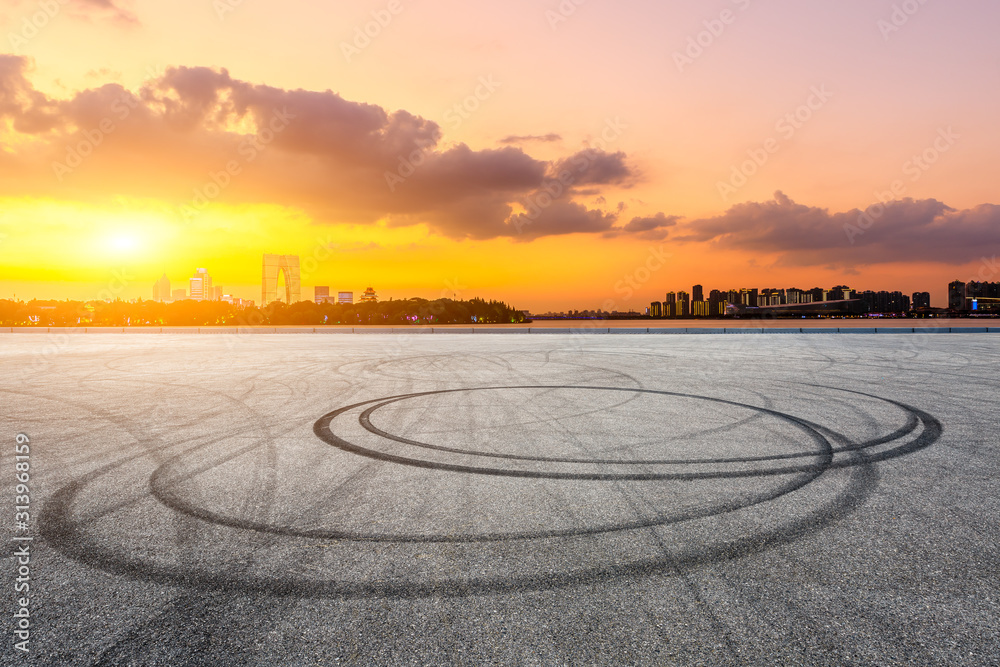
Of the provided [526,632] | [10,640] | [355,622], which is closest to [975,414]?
[526,632]

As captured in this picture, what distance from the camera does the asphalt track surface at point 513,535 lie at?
2996mm

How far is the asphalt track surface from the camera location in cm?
300

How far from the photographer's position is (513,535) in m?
4.34

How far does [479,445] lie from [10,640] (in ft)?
16.1

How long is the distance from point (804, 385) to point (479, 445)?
944 cm

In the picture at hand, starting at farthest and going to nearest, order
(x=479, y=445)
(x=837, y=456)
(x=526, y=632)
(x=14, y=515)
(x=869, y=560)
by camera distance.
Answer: (x=479, y=445), (x=837, y=456), (x=14, y=515), (x=869, y=560), (x=526, y=632)

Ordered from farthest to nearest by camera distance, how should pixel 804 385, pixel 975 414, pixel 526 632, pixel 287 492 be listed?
pixel 804 385, pixel 975 414, pixel 287 492, pixel 526 632

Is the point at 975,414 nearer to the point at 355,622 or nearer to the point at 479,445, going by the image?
the point at 479,445

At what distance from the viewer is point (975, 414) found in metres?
9.22

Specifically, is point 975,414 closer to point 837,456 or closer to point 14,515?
point 837,456

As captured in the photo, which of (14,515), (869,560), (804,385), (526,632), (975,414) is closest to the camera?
(526,632)

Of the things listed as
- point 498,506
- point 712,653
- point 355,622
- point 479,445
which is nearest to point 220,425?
point 479,445

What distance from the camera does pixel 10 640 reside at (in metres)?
3.05

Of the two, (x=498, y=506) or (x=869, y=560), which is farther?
(x=498, y=506)
